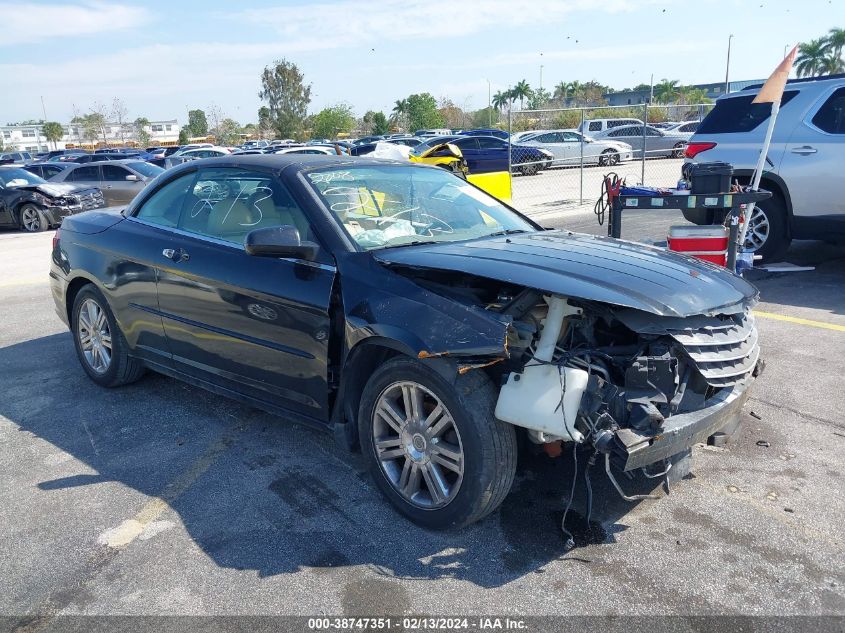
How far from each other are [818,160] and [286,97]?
68.8 m

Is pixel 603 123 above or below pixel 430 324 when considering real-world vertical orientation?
above

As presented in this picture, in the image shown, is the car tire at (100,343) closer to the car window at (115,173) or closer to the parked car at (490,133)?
the car window at (115,173)

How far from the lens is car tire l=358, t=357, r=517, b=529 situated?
3076mm

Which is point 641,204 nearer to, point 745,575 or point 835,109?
point 835,109

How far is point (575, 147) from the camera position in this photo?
28.3 metres

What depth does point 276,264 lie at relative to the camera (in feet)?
12.7

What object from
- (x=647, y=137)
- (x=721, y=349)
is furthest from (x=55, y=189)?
(x=647, y=137)

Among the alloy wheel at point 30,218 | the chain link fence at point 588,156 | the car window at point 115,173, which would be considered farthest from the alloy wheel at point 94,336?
the car window at point 115,173

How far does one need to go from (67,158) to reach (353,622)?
34064 mm

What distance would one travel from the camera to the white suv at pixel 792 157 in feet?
25.7

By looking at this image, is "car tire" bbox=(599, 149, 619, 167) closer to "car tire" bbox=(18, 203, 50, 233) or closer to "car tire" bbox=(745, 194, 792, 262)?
"car tire" bbox=(745, 194, 792, 262)

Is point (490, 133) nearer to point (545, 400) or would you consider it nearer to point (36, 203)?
point (36, 203)

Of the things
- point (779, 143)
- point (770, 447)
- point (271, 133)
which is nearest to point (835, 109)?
point (779, 143)

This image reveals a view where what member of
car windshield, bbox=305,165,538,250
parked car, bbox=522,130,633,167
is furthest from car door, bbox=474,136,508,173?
car windshield, bbox=305,165,538,250
